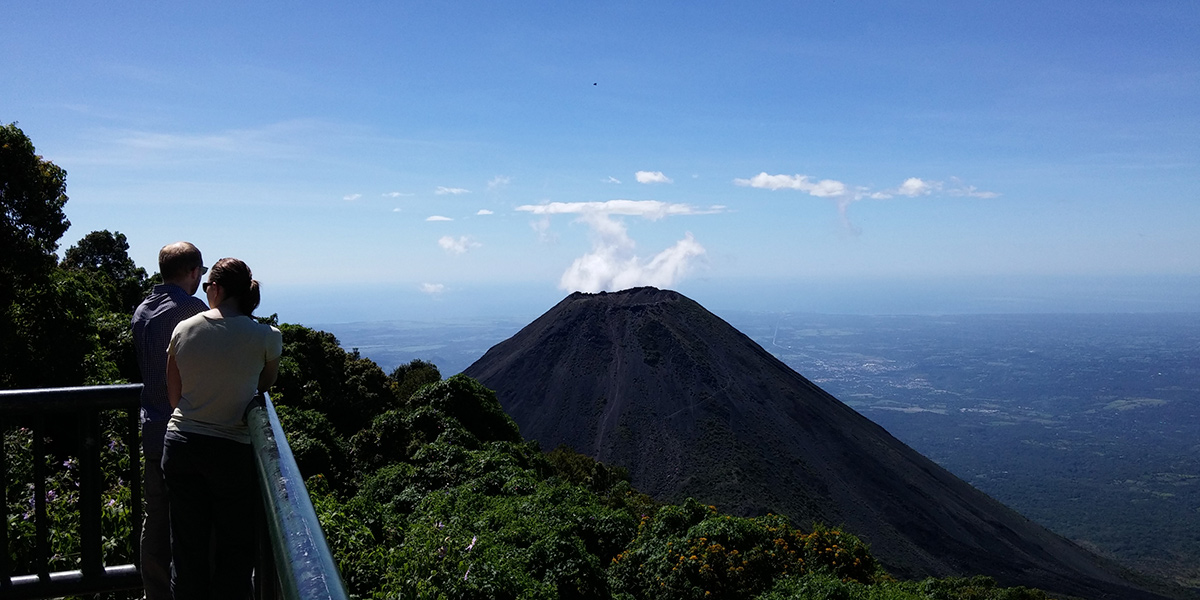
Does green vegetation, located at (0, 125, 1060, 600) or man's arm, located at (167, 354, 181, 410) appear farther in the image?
green vegetation, located at (0, 125, 1060, 600)

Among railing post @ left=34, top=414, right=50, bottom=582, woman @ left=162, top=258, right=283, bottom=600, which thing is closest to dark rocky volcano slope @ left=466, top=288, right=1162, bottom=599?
railing post @ left=34, top=414, right=50, bottom=582

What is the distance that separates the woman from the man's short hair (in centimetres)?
48

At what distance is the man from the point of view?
9.14 feet

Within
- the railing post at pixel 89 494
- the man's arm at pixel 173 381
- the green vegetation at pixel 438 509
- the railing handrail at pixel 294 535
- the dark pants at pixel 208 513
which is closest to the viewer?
the railing handrail at pixel 294 535

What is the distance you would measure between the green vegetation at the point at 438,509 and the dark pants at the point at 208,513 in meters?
3.02

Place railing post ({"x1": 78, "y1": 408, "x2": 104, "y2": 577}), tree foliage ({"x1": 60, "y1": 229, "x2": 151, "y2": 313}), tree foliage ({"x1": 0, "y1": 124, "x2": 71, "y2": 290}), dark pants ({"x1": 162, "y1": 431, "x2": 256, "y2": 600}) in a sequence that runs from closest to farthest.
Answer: dark pants ({"x1": 162, "y1": 431, "x2": 256, "y2": 600}) → railing post ({"x1": 78, "y1": 408, "x2": 104, "y2": 577}) → tree foliage ({"x1": 0, "y1": 124, "x2": 71, "y2": 290}) → tree foliage ({"x1": 60, "y1": 229, "x2": 151, "y2": 313})

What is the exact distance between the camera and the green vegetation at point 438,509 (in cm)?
655

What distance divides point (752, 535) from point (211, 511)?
11661 mm

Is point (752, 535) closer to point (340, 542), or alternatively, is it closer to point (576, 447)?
point (340, 542)

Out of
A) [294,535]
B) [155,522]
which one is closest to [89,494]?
[155,522]

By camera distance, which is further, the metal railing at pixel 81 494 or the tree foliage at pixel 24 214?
the tree foliage at pixel 24 214

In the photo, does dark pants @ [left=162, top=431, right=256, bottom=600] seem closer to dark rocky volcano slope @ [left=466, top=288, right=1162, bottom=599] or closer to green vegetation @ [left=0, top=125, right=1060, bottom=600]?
green vegetation @ [left=0, top=125, right=1060, bottom=600]

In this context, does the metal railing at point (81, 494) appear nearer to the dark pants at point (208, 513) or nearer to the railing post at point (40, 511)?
the railing post at point (40, 511)

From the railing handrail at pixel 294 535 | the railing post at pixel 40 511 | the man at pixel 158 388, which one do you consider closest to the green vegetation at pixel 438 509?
the railing post at pixel 40 511
